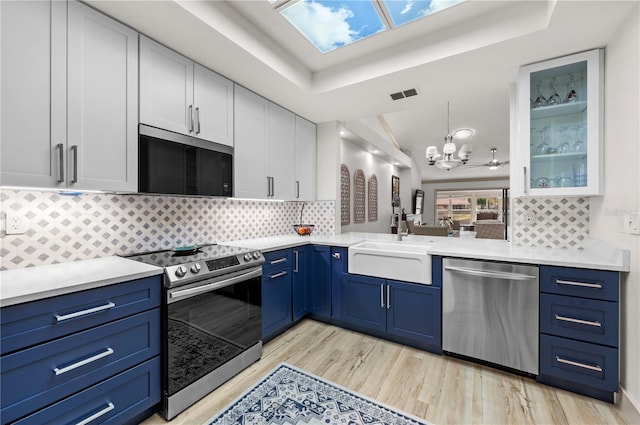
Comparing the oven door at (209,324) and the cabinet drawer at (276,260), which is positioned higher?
the cabinet drawer at (276,260)

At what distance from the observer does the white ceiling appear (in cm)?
166

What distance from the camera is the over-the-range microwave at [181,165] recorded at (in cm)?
181

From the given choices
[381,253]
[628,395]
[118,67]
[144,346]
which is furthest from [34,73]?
[628,395]

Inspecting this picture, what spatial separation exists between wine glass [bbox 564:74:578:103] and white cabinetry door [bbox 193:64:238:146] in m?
2.72

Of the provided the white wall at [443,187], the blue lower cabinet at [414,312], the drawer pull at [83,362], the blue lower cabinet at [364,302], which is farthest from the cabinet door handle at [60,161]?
the white wall at [443,187]

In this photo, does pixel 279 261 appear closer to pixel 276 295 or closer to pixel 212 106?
pixel 276 295

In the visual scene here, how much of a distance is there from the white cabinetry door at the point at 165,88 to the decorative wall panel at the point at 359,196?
3245 millimetres

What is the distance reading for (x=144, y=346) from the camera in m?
1.53

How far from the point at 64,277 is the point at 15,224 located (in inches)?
20.0

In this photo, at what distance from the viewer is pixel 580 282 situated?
5.82ft

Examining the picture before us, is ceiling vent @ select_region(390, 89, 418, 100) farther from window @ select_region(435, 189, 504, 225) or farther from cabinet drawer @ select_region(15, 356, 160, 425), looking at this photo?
window @ select_region(435, 189, 504, 225)

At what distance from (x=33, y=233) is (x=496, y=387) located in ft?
10.2

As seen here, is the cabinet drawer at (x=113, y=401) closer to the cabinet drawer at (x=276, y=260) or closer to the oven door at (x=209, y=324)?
the oven door at (x=209, y=324)

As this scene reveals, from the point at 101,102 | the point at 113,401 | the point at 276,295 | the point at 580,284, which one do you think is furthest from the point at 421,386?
the point at 101,102
